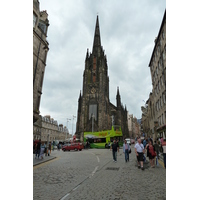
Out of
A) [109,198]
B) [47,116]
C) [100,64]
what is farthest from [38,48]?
[47,116]

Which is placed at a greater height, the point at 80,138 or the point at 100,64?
the point at 100,64

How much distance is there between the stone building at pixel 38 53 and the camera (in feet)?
39.2

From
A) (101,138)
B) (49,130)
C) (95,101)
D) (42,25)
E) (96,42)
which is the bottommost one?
(49,130)

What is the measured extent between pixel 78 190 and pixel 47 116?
71.1m

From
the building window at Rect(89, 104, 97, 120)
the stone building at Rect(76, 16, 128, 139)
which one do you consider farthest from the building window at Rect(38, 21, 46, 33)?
the building window at Rect(89, 104, 97, 120)

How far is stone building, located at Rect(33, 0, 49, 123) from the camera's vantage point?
39.2 feet

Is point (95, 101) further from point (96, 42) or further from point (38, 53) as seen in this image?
point (38, 53)

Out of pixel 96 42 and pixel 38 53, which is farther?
pixel 96 42

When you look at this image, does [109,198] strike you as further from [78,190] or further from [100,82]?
[100,82]

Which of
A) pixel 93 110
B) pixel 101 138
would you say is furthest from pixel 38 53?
pixel 93 110

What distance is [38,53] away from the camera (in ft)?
41.8

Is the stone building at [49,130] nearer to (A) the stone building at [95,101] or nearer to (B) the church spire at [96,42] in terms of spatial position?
(A) the stone building at [95,101]

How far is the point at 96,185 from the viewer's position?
504cm
